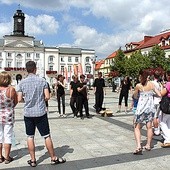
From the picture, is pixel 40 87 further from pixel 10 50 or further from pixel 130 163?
pixel 10 50

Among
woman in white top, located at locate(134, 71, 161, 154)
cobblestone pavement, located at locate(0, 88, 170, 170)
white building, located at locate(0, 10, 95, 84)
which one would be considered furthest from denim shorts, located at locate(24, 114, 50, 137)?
white building, located at locate(0, 10, 95, 84)

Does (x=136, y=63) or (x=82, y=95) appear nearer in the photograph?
(x=82, y=95)

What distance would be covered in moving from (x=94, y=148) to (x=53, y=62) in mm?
85677

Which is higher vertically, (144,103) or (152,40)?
(152,40)

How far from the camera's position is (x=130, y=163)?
18.0ft

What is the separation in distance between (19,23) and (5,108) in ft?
281

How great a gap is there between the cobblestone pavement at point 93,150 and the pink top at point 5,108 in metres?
0.80

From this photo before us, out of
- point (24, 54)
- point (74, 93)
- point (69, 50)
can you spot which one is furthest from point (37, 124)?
point (69, 50)

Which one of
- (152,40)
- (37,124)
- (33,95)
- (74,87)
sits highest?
(152,40)

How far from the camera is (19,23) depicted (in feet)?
287

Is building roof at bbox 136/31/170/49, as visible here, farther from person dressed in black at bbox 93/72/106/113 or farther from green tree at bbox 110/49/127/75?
person dressed in black at bbox 93/72/106/113

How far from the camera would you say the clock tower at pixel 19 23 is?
86.9m

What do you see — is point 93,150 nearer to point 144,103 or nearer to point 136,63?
point 144,103

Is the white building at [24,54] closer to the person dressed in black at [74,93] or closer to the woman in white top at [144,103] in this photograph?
the person dressed in black at [74,93]
